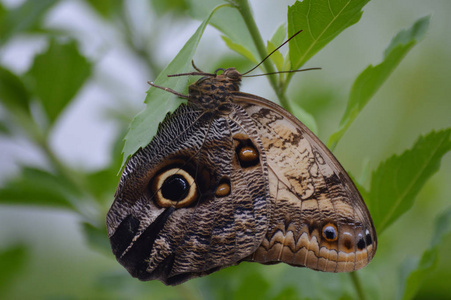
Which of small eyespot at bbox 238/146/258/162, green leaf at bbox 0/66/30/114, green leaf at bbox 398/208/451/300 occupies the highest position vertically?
green leaf at bbox 0/66/30/114

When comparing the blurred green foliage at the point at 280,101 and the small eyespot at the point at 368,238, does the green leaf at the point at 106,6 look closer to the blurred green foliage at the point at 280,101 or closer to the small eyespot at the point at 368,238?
the blurred green foliage at the point at 280,101

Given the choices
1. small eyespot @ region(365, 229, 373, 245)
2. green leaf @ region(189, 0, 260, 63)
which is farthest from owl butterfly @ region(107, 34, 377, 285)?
green leaf @ region(189, 0, 260, 63)

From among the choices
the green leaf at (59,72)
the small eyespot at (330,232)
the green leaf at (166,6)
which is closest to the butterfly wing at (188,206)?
the small eyespot at (330,232)

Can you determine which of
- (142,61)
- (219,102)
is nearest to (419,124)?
(142,61)

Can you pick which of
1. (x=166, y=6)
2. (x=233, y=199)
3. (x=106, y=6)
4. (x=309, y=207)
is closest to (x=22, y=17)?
(x=106, y=6)

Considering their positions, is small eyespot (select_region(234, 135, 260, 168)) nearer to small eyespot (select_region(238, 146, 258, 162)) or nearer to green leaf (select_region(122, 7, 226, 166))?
small eyespot (select_region(238, 146, 258, 162))

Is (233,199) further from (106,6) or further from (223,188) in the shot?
(106,6)
